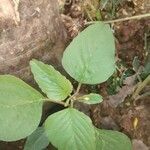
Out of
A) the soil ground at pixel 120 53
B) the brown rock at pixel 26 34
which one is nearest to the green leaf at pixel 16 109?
the brown rock at pixel 26 34

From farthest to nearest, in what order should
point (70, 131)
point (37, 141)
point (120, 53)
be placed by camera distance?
1. point (120, 53)
2. point (37, 141)
3. point (70, 131)

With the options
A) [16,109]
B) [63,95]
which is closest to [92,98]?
[63,95]

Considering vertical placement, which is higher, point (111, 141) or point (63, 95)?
point (63, 95)

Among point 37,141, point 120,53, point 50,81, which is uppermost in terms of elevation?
point 50,81

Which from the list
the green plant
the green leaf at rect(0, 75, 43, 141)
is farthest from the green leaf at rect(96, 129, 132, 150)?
the green leaf at rect(0, 75, 43, 141)

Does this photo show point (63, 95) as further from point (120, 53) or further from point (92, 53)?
point (120, 53)

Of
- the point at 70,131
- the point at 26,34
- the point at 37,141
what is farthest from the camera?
the point at 37,141

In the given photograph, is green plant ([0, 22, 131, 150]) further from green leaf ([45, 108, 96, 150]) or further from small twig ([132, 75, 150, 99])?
small twig ([132, 75, 150, 99])
